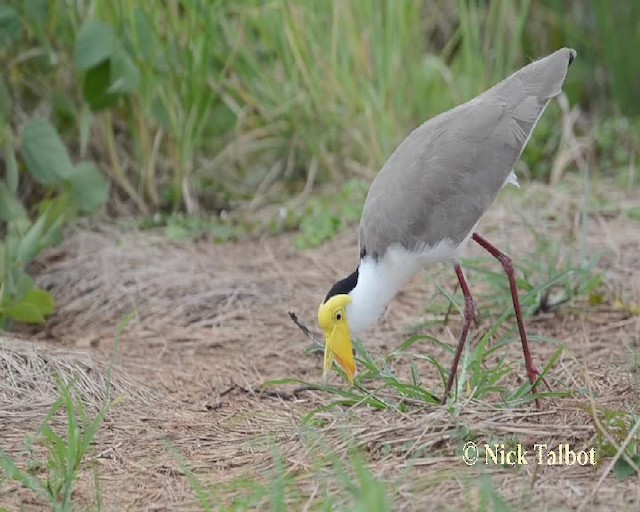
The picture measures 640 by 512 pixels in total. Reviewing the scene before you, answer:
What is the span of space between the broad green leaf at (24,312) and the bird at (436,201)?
1374 millimetres

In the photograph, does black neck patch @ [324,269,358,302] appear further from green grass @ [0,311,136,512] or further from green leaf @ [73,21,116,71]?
green leaf @ [73,21,116,71]

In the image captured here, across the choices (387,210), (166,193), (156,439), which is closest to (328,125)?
(166,193)

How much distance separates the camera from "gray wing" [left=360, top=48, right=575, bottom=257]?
3.62 m

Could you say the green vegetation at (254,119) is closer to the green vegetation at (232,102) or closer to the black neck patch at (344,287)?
the green vegetation at (232,102)

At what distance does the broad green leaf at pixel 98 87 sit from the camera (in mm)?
5207

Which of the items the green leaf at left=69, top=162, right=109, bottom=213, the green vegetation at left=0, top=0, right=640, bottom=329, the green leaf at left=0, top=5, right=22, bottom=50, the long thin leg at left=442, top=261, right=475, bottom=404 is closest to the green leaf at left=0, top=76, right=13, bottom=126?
the green vegetation at left=0, top=0, right=640, bottom=329

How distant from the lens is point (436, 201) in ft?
12.0

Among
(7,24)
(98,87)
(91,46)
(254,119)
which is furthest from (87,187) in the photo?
(254,119)

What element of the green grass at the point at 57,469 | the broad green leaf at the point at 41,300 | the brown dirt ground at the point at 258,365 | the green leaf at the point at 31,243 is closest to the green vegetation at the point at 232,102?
the green leaf at the point at 31,243

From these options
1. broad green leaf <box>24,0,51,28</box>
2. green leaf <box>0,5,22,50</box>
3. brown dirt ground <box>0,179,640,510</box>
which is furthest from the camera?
broad green leaf <box>24,0,51,28</box>

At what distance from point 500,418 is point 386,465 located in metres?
0.40

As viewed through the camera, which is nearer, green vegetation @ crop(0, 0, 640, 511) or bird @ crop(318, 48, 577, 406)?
bird @ crop(318, 48, 577, 406)

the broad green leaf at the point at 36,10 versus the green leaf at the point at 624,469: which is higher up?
the broad green leaf at the point at 36,10

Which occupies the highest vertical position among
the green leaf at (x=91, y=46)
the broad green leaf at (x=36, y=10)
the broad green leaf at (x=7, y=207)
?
the broad green leaf at (x=36, y=10)
